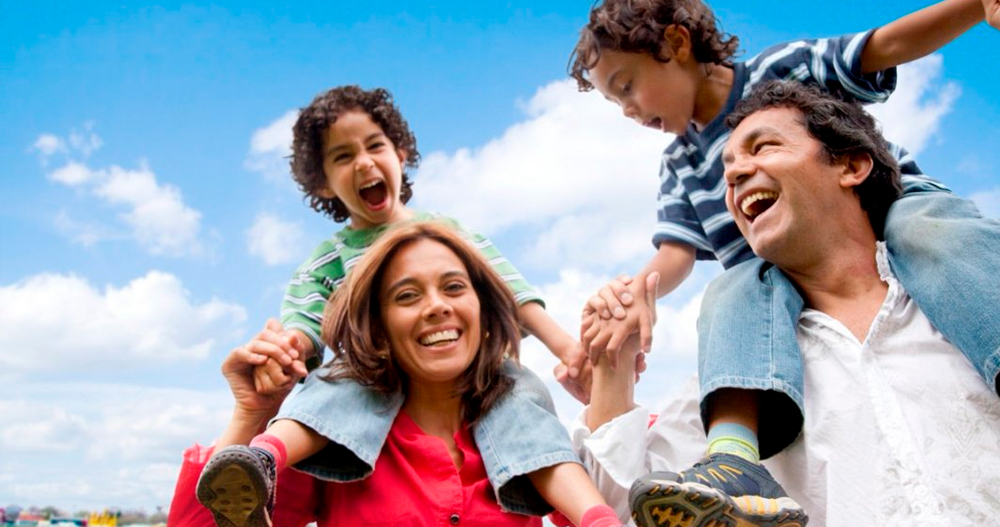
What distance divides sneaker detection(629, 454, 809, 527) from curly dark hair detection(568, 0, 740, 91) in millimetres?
2164

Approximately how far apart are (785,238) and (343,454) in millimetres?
1533

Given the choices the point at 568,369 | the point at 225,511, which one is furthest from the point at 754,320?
the point at 225,511

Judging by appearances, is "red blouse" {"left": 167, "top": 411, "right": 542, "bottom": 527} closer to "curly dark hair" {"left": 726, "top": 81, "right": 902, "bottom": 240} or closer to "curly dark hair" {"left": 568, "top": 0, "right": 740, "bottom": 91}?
"curly dark hair" {"left": 726, "top": 81, "right": 902, "bottom": 240}

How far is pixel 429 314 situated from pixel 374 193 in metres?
1.45

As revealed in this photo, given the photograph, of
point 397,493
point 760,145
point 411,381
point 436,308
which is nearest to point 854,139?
point 760,145

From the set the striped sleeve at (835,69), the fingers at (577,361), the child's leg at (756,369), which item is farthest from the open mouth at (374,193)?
the child's leg at (756,369)

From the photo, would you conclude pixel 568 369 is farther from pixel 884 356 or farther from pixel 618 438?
pixel 884 356

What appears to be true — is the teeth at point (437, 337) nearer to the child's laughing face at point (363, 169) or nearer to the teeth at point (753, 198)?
the teeth at point (753, 198)

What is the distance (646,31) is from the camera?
370cm

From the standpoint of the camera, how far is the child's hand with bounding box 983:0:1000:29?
2600 millimetres

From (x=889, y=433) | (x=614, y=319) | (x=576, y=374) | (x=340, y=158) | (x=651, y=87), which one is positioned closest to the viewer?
(x=889, y=433)

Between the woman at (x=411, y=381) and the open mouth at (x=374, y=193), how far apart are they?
985mm

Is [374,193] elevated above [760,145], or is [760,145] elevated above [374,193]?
[374,193]

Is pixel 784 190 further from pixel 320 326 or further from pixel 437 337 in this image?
pixel 320 326
